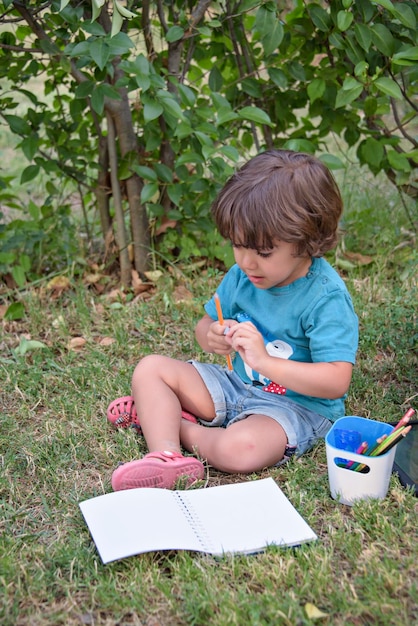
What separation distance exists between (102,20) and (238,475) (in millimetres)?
1782

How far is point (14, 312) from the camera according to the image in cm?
305

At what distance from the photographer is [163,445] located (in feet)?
6.73

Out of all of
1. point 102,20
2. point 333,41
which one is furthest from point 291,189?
point 102,20

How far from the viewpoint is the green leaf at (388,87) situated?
270 cm

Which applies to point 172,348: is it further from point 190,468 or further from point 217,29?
point 217,29

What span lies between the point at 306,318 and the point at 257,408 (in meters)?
0.29

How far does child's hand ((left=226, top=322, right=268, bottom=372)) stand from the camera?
1.95 metres

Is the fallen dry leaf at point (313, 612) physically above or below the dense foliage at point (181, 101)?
below

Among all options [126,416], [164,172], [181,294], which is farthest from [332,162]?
[126,416]

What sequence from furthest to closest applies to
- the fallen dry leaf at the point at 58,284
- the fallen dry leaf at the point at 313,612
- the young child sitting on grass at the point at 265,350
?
the fallen dry leaf at the point at 58,284, the young child sitting on grass at the point at 265,350, the fallen dry leaf at the point at 313,612

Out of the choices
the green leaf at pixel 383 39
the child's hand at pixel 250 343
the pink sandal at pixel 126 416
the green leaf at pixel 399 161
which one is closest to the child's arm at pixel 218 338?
the child's hand at pixel 250 343

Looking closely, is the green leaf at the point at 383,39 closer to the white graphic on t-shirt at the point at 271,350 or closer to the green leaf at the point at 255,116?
the green leaf at the point at 255,116

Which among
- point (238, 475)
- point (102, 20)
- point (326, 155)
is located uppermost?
point (102, 20)

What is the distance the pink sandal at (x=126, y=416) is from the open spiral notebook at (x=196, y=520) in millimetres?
386
